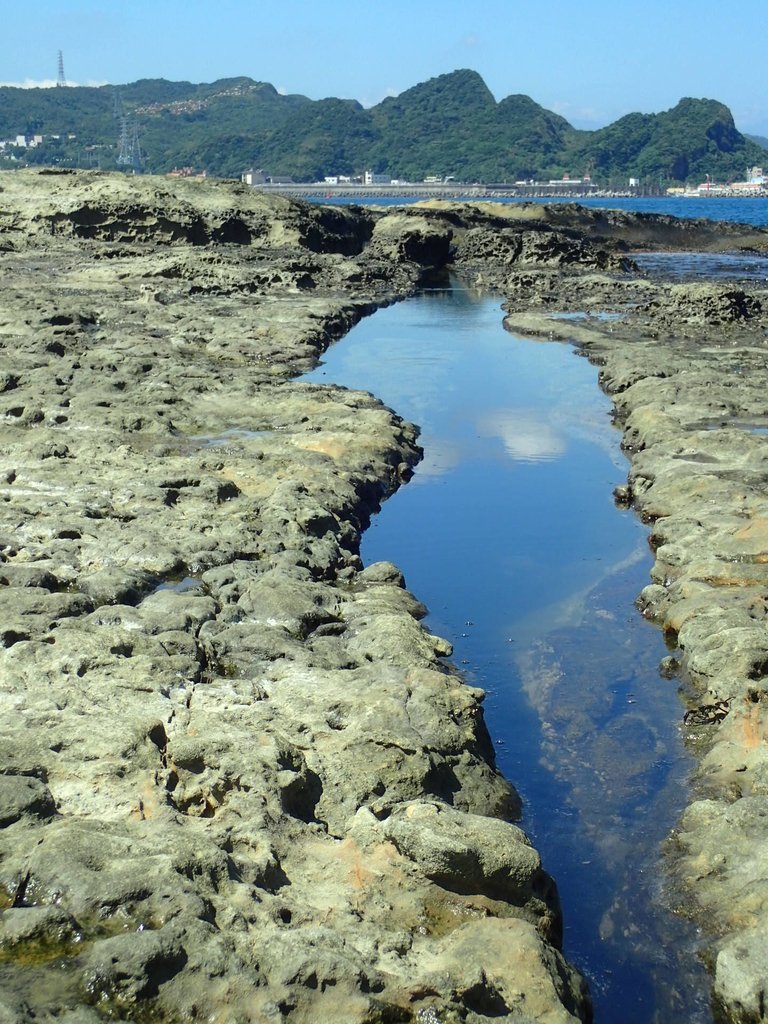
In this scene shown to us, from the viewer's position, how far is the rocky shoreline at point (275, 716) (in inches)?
189

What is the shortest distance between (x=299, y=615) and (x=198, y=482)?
12.0 ft

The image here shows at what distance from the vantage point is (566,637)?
997 centimetres

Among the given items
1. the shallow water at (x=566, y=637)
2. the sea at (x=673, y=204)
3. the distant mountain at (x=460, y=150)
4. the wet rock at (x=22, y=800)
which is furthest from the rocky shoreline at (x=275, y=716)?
the distant mountain at (x=460, y=150)

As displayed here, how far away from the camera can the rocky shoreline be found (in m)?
4.80

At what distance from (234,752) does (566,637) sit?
4224mm

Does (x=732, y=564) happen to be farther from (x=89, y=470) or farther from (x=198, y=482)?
(x=89, y=470)

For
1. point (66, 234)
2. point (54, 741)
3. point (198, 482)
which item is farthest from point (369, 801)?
point (66, 234)

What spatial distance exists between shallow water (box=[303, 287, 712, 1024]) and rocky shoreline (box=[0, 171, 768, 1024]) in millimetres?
264

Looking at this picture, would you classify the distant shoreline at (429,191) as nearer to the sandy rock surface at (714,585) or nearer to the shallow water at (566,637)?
the sandy rock surface at (714,585)

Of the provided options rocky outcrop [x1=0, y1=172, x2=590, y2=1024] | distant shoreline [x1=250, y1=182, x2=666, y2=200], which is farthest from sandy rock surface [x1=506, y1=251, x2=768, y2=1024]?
distant shoreline [x1=250, y1=182, x2=666, y2=200]

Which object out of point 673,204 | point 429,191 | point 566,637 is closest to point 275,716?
point 566,637

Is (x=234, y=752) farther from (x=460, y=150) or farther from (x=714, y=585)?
(x=460, y=150)

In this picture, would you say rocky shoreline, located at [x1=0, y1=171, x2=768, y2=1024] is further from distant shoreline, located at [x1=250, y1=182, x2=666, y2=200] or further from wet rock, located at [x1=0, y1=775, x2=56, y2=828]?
distant shoreline, located at [x1=250, y1=182, x2=666, y2=200]

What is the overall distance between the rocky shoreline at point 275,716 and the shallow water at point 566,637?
264mm
